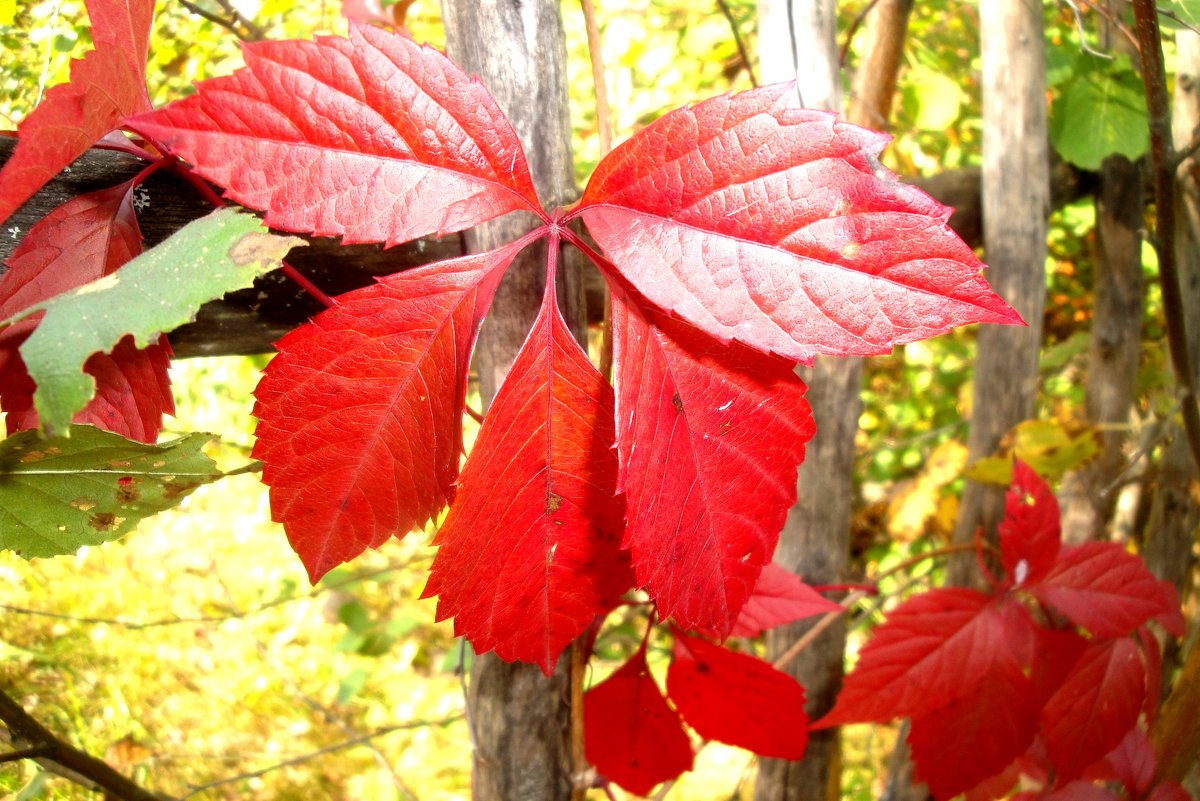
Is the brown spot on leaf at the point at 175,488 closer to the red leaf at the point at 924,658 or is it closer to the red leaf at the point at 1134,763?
the red leaf at the point at 924,658

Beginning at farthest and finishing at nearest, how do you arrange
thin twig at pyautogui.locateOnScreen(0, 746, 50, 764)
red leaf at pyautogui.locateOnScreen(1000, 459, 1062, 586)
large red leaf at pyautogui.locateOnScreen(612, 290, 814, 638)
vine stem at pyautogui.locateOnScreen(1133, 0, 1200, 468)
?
red leaf at pyautogui.locateOnScreen(1000, 459, 1062, 586) → vine stem at pyautogui.locateOnScreen(1133, 0, 1200, 468) → thin twig at pyautogui.locateOnScreen(0, 746, 50, 764) → large red leaf at pyautogui.locateOnScreen(612, 290, 814, 638)

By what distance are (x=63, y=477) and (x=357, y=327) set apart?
0.77ft

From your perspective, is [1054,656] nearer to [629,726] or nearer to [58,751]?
[629,726]

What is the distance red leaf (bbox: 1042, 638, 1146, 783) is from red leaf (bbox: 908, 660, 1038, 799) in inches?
1.5

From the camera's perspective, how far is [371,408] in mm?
498

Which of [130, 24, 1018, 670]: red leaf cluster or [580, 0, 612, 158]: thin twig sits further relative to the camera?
[580, 0, 612, 158]: thin twig

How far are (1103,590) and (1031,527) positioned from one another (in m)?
0.10

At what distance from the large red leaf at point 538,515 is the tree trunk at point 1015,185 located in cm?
115

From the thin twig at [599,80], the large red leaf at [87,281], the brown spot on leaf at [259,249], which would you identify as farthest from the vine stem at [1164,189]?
the large red leaf at [87,281]

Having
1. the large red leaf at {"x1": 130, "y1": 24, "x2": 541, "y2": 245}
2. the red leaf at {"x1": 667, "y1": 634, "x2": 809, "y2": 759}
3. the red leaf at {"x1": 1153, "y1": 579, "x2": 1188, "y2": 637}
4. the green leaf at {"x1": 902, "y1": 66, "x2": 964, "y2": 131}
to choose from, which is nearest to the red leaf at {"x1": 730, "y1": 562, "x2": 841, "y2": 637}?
the red leaf at {"x1": 667, "y1": 634, "x2": 809, "y2": 759}

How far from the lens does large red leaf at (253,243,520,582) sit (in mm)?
483

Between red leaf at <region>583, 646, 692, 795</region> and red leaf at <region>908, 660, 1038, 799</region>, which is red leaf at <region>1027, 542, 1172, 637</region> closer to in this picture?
red leaf at <region>908, 660, 1038, 799</region>

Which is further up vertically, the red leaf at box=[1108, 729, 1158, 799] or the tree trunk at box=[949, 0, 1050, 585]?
the tree trunk at box=[949, 0, 1050, 585]

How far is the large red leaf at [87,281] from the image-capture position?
501mm
